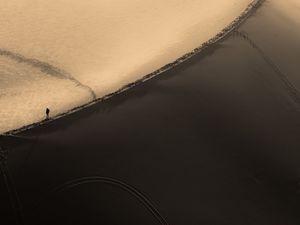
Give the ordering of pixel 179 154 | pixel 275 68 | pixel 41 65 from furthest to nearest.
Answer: pixel 275 68 → pixel 41 65 → pixel 179 154

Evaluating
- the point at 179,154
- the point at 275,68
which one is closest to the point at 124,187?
the point at 179,154

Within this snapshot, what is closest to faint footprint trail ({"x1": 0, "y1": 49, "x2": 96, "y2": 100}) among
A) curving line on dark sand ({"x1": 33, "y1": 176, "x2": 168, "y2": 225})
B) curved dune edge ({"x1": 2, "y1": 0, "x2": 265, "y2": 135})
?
curved dune edge ({"x1": 2, "y1": 0, "x2": 265, "y2": 135})

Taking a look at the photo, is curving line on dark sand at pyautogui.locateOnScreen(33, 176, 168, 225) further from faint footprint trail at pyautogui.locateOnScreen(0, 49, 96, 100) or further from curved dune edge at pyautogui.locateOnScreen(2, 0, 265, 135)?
faint footprint trail at pyautogui.locateOnScreen(0, 49, 96, 100)

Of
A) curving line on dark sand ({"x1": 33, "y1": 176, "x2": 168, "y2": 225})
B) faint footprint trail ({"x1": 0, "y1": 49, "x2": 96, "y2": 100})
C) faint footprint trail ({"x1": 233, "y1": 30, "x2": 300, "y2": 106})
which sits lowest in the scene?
curving line on dark sand ({"x1": 33, "y1": 176, "x2": 168, "y2": 225})

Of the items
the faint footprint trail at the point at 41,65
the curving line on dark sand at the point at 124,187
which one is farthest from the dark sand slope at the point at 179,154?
the faint footprint trail at the point at 41,65

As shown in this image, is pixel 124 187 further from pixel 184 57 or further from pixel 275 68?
pixel 275 68

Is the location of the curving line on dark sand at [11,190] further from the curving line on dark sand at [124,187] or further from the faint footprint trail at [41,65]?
the faint footprint trail at [41,65]
